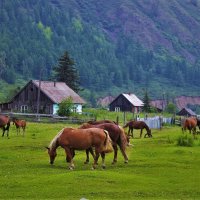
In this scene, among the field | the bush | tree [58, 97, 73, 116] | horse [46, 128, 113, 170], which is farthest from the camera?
tree [58, 97, 73, 116]

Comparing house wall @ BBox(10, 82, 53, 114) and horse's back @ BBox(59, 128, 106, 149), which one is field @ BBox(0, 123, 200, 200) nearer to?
horse's back @ BBox(59, 128, 106, 149)

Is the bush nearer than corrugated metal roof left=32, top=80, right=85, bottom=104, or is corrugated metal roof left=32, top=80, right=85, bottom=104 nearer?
the bush

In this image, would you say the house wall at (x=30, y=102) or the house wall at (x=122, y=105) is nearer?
the house wall at (x=30, y=102)

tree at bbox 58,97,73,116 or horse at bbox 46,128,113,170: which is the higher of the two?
tree at bbox 58,97,73,116

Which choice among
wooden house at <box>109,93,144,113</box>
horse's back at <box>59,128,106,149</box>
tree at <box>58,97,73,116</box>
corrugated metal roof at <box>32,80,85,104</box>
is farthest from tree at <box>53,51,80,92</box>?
horse's back at <box>59,128,106,149</box>

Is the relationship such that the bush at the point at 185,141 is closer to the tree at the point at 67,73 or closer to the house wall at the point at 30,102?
the house wall at the point at 30,102

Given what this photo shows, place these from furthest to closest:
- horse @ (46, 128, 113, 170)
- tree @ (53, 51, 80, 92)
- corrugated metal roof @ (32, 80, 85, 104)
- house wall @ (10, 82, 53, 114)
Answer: tree @ (53, 51, 80, 92), house wall @ (10, 82, 53, 114), corrugated metal roof @ (32, 80, 85, 104), horse @ (46, 128, 113, 170)

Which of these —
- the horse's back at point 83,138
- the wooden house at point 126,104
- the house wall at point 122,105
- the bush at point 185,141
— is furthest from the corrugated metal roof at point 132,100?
the horse's back at point 83,138

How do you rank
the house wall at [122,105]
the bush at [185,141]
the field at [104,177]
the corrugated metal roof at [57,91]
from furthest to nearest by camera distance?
the house wall at [122,105] < the corrugated metal roof at [57,91] < the bush at [185,141] < the field at [104,177]

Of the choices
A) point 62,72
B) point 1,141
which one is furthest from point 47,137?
point 62,72

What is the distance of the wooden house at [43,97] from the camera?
334 ft

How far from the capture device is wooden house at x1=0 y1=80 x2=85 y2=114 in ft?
334

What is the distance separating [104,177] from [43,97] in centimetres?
8015

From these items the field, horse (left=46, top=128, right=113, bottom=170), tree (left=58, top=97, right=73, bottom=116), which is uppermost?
tree (left=58, top=97, right=73, bottom=116)
